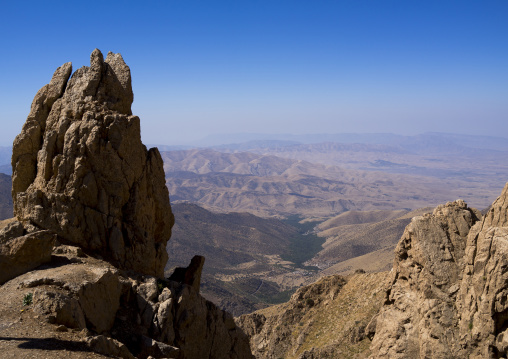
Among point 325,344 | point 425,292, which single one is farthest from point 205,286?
point 425,292

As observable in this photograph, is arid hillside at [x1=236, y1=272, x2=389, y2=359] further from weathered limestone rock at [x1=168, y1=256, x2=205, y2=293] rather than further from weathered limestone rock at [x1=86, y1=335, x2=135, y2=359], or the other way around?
weathered limestone rock at [x1=86, y1=335, x2=135, y2=359]

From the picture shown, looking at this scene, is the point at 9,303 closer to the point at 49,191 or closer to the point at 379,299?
the point at 49,191

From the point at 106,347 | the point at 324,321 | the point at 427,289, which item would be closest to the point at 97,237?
the point at 106,347

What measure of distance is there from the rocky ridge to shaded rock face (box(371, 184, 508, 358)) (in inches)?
497

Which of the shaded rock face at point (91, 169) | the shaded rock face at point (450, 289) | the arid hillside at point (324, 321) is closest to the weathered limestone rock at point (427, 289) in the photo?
the shaded rock face at point (450, 289)

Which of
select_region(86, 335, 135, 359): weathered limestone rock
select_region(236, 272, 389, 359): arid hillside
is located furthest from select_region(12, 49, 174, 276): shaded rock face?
select_region(236, 272, 389, 359): arid hillside

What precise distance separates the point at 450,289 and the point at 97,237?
76.5 ft

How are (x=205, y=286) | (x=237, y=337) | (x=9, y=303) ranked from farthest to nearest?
(x=205, y=286)
(x=237, y=337)
(x=9, y=303)

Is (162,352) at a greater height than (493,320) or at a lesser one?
lesser

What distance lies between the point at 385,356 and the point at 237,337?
36.7 feet

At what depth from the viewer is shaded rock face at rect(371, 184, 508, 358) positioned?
22.0m

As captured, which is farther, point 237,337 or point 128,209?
point 237,337

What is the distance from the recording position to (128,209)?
93.8 ft

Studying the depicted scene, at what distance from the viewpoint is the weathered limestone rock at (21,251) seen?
71.1ft
